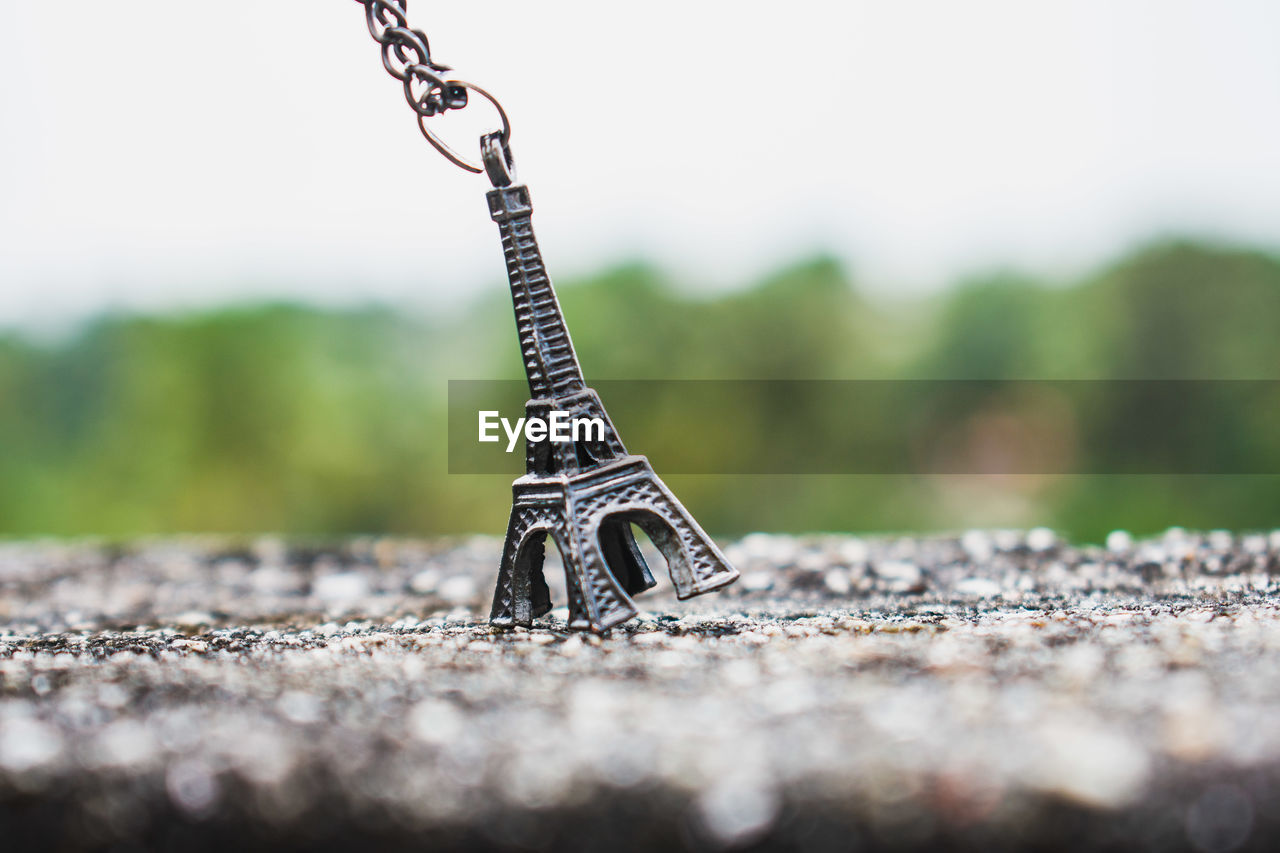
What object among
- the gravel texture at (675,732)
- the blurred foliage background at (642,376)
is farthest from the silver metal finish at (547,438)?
the blurred foliage background at (642,376)

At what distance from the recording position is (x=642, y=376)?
617 inches

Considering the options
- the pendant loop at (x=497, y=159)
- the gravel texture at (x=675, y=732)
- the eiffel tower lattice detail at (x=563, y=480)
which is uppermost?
the pendant loop at (x=497, y=159)

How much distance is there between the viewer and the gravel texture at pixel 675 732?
2.12 metres

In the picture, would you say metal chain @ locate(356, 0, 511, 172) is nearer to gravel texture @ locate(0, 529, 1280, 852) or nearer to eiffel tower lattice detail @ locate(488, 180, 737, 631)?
eiffel tower lattice detail @ locate(488, 180, 737, 631)

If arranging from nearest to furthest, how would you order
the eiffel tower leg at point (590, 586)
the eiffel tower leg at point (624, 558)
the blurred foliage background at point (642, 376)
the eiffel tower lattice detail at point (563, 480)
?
the eiffel tower leg at point (590, 586)
the eiffel tower lattice detail at point (563, 480)
the eiffel tower leg at point (624, 558)
the blurred foliage background at point (642, 376)

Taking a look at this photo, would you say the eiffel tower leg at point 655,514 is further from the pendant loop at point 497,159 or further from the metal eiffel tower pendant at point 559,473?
the pendant loop at point 497,159

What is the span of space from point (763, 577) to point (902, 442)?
1102 centimetres

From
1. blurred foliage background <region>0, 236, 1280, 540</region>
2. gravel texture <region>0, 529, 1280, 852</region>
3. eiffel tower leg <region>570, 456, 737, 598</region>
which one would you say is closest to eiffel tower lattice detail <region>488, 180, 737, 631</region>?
eiffel tower leg <region>570, 456, 737, 598</region>

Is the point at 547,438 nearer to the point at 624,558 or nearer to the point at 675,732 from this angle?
the point at 624,558

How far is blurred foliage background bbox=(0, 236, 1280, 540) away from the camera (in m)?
15.4

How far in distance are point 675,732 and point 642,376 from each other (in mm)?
13310

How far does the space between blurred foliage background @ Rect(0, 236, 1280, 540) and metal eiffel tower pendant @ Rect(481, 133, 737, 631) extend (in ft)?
36.9

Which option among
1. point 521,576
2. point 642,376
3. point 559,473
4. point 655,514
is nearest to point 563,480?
point 559,473

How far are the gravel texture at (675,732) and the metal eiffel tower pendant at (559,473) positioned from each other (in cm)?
25
